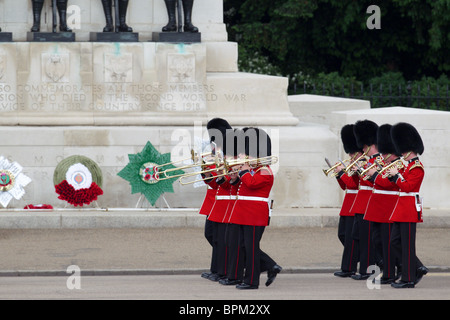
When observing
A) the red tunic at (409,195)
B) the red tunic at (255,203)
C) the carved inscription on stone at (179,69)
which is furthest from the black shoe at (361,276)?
the carved inscription on stone at (179,69)

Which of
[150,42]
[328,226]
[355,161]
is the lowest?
[328,226]

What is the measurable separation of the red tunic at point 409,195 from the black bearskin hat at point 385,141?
367 millimetres

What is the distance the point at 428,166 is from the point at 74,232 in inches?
192

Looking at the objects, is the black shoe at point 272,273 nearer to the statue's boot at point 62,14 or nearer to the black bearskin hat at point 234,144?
the black bearskin hat at point 234,144

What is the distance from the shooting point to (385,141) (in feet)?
39.7

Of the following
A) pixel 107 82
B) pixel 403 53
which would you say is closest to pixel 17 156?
pixel 107 82

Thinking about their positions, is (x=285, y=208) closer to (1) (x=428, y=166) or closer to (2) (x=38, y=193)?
(1) (x=428, y=166)

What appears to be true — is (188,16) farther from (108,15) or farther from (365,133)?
(365,133)

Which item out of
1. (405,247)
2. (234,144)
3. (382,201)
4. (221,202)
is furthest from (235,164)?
(405,247)

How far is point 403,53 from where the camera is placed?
29688mm

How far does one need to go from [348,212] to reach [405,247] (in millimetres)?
1093

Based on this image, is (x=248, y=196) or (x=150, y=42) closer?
(x=248, y=196)

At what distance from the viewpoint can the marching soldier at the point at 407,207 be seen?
1163 cm

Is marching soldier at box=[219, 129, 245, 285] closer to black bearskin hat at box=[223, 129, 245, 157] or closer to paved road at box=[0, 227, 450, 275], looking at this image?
black bearskin hat at box=[223, 129, 245, 157]
